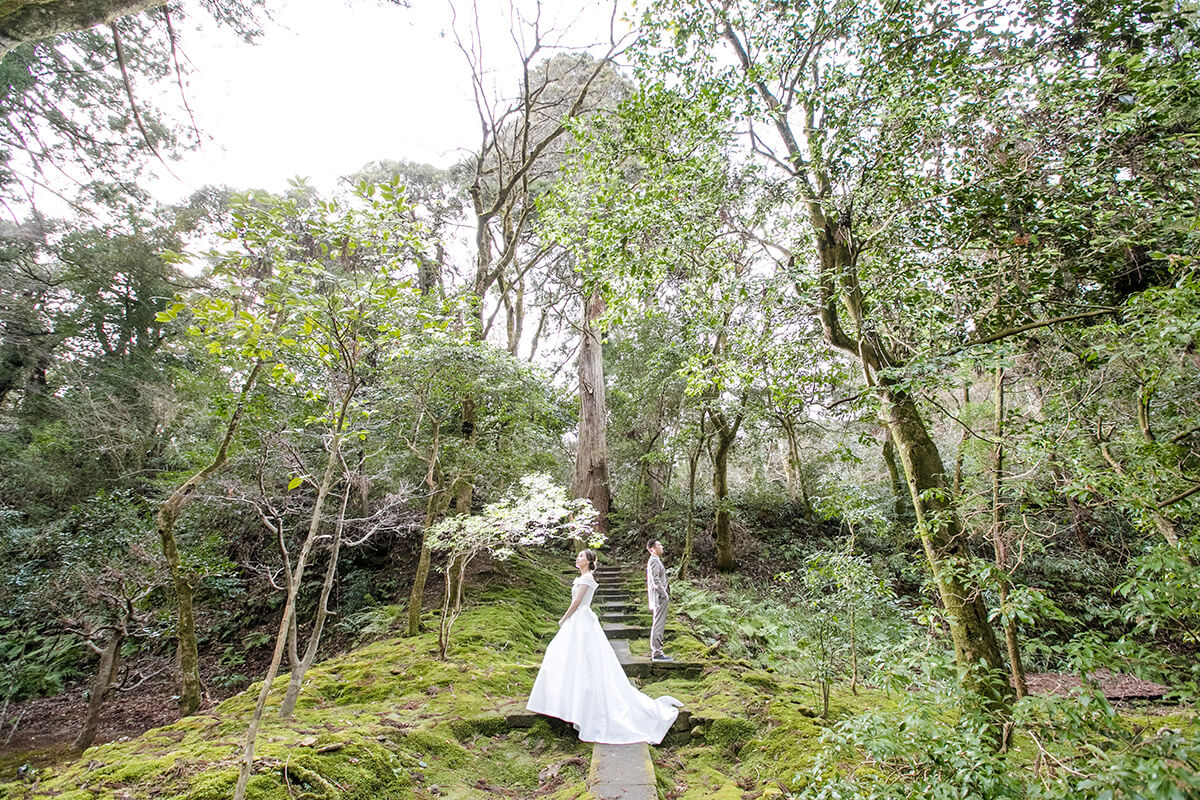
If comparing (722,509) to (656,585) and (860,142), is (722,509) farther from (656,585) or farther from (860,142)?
(860,142)

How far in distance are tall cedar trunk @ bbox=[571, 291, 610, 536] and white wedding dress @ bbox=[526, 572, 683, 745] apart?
7121 mm

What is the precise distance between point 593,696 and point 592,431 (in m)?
8.24

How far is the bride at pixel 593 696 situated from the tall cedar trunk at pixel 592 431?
7.09m

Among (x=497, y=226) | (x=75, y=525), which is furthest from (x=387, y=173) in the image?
(x=75, y=525)

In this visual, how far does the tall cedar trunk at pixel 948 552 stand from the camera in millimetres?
3425

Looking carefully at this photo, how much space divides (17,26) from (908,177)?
5.84 meters

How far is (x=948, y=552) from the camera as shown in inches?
168

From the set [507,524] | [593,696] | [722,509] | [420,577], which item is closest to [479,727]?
[593,696]

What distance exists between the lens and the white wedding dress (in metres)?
4.39

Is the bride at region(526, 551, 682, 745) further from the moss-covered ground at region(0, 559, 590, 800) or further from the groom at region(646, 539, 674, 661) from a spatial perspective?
the groom at region(646, 539, 674, 661)

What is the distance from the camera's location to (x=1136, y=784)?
1.34 meters

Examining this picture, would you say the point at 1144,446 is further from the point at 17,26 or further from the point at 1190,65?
the point at 17,26

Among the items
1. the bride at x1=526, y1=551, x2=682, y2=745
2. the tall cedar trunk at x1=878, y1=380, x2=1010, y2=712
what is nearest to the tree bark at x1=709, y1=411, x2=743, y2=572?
the tall cedar trunk at x1=878, y1=380, x2=1010, y2=712

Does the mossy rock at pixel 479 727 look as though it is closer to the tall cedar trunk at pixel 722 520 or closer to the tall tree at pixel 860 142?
the tall tree at pixel 860 142
